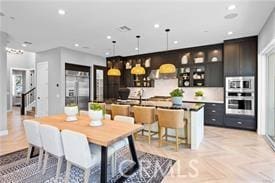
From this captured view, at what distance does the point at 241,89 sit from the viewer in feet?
16.8

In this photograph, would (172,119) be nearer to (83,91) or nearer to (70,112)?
(70,112)

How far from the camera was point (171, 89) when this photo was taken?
23.5 feet

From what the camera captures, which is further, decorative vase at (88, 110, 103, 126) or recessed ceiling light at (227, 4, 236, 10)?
recessed ceiling light at (227, 4, 236, 10)

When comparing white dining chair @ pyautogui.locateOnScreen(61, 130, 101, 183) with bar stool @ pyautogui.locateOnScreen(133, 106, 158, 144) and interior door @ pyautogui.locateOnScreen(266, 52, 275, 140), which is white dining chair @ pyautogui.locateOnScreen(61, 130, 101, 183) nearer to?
bar stool @ pyautogui.locateOnScreen(133, 106, 158, 144)

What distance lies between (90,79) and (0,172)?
5.29 metres

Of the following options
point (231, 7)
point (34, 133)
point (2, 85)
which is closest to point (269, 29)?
point (231, 7)

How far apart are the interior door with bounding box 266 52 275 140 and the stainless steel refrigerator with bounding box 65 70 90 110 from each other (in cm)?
651

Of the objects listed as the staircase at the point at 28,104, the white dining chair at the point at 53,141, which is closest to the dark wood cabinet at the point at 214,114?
the white dining chair at the point at 53,141

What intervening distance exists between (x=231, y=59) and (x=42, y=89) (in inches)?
287

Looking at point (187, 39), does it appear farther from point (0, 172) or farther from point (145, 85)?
point (0, 172)

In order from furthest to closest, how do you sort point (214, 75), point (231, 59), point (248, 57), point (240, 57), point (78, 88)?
point (78, 88) → point (214, 75) → point (231, 59) → point (240, 57) → point (248, 57)

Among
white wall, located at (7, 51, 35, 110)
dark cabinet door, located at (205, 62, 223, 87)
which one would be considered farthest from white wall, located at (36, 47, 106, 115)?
dark cabinet door, located at (205, 62, 223, 87)

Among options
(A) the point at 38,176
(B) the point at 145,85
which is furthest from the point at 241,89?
(A) the point at 38,176

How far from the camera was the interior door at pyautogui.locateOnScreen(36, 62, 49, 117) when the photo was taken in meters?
6.84
